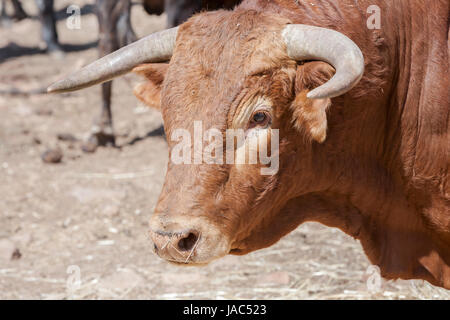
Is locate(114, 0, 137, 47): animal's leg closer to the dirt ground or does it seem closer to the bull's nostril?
the dirt ground

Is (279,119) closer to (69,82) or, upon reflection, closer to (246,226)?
(246,226)

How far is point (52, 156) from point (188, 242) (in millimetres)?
4995

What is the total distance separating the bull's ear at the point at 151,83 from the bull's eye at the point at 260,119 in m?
0.57

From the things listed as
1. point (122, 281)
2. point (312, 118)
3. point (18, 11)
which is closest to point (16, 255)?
point (122, 281)

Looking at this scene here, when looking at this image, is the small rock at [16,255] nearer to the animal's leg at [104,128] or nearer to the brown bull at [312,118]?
the animal's leg at [104,128]

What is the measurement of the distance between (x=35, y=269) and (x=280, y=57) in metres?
3.15

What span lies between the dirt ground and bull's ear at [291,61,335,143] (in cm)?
179

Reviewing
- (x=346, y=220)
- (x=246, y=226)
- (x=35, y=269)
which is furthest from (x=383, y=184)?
(x=35, y=269)

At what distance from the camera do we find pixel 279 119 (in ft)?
8.99

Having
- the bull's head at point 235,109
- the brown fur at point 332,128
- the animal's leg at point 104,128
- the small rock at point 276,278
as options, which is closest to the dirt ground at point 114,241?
the small rock at point 276,278

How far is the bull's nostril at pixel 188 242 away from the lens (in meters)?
2.60

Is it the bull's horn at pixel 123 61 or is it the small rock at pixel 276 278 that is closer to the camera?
the bull's horn at pixel 123 61

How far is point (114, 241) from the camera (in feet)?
18.4

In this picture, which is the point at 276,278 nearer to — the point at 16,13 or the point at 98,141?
the point at 98,141
